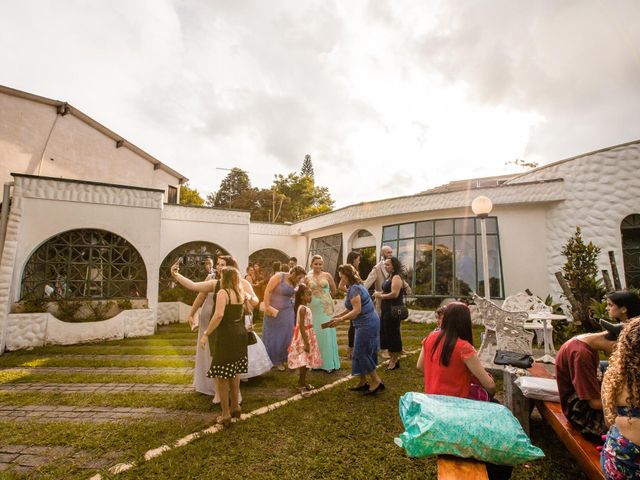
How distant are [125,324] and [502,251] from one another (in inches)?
463

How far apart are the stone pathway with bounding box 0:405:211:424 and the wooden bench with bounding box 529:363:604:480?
3.63 metres

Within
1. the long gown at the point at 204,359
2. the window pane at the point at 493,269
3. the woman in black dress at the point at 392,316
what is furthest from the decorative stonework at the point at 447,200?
the long gown at the point at 204,359

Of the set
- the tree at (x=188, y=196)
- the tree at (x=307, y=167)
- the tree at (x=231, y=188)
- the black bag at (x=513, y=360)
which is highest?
the tree at (x=307, y=167)

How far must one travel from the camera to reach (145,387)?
5.23m

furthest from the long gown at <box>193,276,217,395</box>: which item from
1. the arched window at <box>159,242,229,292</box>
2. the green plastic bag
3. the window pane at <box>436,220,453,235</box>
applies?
the arched window at <box>159,242,229,292</box>

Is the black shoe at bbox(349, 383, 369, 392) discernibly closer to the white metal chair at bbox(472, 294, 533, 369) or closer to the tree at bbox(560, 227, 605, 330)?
the white metal chair at bbox(472, 294, 533, 369)

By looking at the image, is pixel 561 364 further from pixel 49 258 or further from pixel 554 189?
pixel 49 258

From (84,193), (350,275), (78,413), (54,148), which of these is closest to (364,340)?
(350,275)

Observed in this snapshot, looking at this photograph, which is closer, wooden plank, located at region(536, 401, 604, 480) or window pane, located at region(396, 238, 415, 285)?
wooden plank, located at region(536, 401, 604, 480)

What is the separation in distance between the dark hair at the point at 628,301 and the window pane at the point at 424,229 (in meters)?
9.43

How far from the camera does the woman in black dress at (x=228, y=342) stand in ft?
12.4

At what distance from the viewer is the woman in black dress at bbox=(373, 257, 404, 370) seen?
5.72 metres

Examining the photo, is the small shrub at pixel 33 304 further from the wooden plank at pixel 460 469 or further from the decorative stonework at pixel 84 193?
the wooden plank at pixel 460 469

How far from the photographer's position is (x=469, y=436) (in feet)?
6.12
